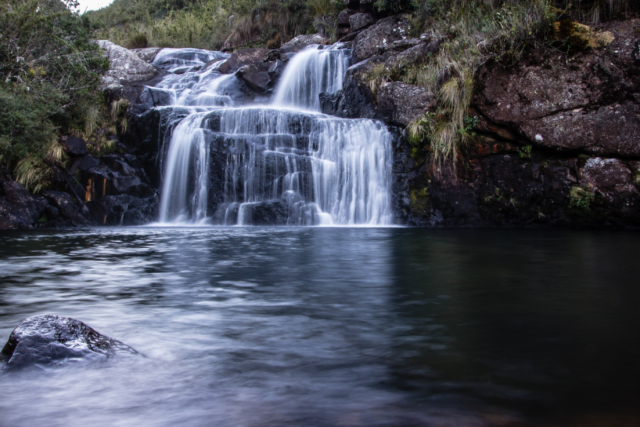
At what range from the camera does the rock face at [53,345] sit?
7.23 feet

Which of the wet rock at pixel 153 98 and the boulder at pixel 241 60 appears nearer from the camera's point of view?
the wet rock at pixel 153 98

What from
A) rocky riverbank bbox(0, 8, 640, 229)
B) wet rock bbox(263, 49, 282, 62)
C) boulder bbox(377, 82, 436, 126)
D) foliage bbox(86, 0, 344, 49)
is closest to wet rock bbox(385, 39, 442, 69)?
rocky riverbank bbox(0, 8, 640, 229)

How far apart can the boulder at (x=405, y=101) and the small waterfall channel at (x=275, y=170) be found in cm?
55

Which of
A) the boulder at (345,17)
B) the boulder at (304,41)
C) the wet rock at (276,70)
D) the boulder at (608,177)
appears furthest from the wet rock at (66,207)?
the boulder at (608,177)

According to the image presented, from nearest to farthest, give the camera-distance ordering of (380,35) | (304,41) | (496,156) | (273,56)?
(496,156) → (380,35) → (273,56) → (304,41)

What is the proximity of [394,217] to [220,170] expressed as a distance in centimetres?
472

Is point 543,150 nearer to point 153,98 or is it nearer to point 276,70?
point 276,70

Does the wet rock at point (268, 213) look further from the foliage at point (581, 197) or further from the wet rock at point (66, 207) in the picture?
the foliage at point (581, 197)

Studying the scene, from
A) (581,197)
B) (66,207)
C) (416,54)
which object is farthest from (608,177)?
(66,207)

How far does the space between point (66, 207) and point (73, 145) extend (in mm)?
2049

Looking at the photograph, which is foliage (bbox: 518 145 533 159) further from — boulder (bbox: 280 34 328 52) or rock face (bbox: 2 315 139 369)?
boulder (bbox: 280 34 328 52)

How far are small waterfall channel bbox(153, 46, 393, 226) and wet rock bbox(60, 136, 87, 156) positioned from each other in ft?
7.77

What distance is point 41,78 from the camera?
13.2 m

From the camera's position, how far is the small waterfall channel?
1205cm
